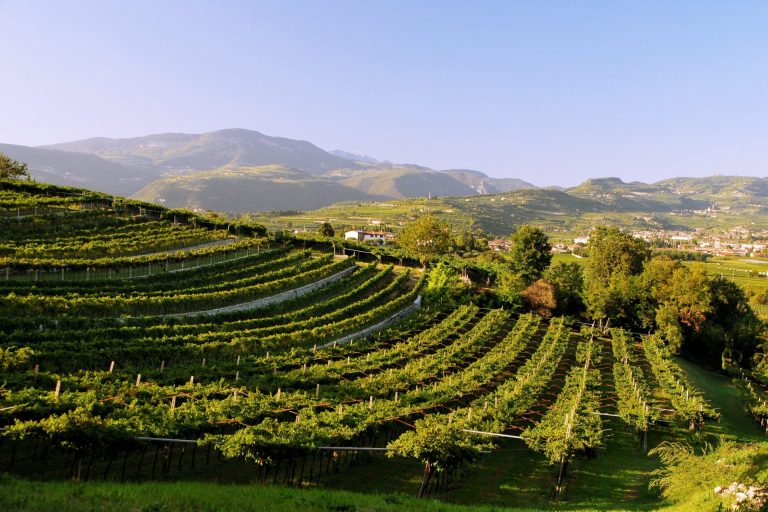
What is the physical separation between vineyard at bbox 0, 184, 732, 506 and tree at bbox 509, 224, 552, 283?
14703 millimetres

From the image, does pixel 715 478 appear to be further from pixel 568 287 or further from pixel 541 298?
pixel 568 287

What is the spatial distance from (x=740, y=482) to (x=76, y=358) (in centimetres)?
2403

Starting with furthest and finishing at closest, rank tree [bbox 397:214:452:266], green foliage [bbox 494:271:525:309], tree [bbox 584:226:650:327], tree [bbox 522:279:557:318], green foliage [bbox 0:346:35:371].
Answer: tree [bbox 397:214:452:266]
green foliage [bbox 494:271:525:309]
tree [bbox 584:226:650:327]
tree [bbox 522:279:557:318]
green foliage [bbox 0:346:35:371]

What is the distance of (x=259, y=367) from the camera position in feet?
81.5

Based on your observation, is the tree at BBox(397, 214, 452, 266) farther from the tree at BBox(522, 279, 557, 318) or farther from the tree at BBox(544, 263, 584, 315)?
the tree at BBox(522, 279, 557, 318)

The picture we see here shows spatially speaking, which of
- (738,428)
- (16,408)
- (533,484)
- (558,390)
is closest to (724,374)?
(738,428)

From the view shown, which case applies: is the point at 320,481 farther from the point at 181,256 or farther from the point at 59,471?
the point at 181,256

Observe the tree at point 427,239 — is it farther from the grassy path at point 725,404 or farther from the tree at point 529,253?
the grassy path at point 725,404

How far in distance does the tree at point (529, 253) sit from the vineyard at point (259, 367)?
48.2 feet

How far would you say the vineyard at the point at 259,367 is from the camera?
14.8 m

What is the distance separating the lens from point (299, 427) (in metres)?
15.7

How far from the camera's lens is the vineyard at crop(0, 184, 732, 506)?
14797mm

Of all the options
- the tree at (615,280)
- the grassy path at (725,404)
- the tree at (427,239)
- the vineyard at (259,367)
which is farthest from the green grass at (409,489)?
the tree at (427,239)

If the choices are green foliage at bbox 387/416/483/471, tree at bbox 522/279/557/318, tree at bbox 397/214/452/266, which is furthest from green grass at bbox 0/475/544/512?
tree at bbox 397/214/452/266
